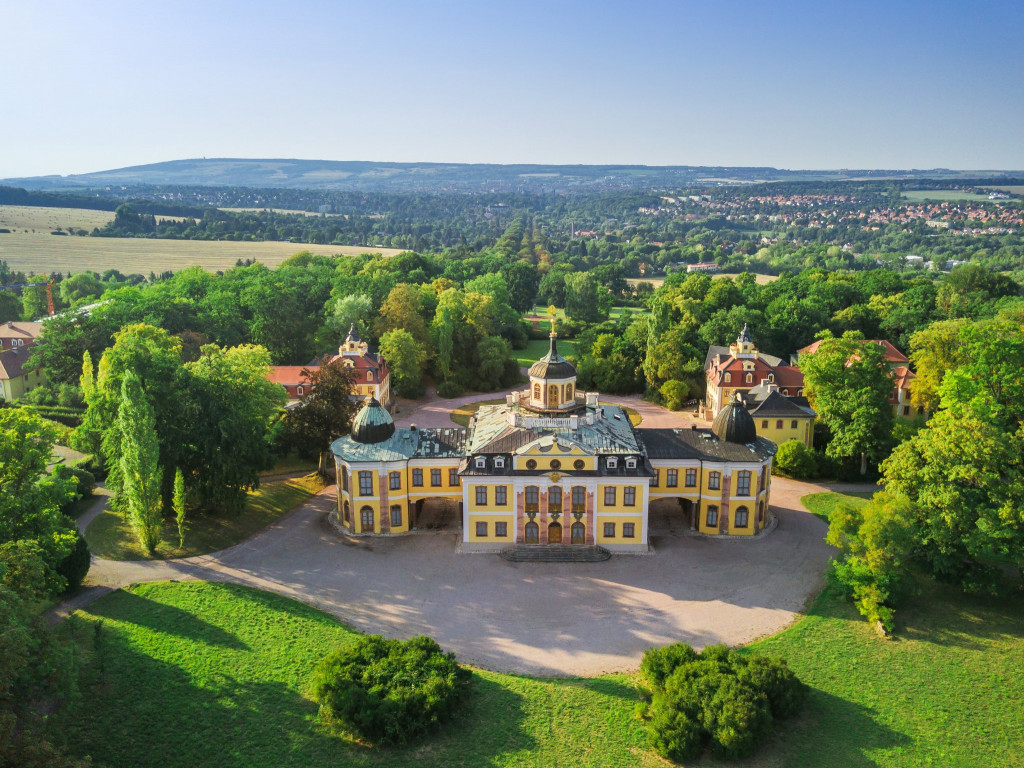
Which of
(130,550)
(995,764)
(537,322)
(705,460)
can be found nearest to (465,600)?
(705,460)

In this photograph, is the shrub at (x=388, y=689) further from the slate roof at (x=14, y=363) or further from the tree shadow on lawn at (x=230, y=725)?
the slate roof at (x=14, y=363)

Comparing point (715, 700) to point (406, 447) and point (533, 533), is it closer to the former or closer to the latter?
point (533, 533)

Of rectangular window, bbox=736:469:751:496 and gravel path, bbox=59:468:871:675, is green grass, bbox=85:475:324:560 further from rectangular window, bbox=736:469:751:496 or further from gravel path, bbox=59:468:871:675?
rectangular window, bbox=736:469:751:496

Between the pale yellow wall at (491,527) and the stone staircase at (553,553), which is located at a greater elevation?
the pale yellow wall at (491,527)

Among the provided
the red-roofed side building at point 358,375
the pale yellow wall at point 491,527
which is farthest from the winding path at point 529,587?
the red-roofed side building at point 358,375

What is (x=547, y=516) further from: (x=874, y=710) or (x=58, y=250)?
(x=58, y=250)

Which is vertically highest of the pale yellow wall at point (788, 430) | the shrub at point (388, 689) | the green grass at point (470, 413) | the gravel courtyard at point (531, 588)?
the pale yellow wall at point (788, 430)
